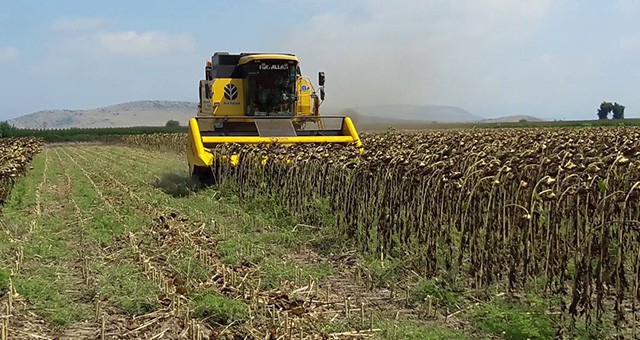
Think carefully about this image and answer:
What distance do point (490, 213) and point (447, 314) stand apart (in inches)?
45.3

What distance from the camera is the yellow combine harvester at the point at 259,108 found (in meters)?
14.8

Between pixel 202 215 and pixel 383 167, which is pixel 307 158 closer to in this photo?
pixel 202 215

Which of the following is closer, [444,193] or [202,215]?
[444,193]

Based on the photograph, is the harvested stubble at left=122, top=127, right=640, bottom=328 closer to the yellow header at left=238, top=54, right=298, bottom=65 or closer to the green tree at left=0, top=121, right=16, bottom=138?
the yellow header at left=238, top=54, right=298, bottom=65

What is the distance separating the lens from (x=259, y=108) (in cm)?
1667

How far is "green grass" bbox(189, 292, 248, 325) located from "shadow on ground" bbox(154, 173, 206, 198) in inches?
324

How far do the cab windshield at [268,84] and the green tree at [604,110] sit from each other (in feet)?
322

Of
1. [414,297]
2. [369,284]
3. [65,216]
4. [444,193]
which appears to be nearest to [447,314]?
[414,297]

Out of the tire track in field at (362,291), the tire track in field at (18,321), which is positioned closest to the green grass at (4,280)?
the tire track in field at (18,321)

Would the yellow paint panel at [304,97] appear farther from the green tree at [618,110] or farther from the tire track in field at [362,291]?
the green tree at [618,110]

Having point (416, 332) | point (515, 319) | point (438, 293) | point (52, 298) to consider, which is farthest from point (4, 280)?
point (515, 319)

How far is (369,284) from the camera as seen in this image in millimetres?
6887

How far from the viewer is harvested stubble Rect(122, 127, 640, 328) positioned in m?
5.50

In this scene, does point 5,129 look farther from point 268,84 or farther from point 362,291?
point 362,291
